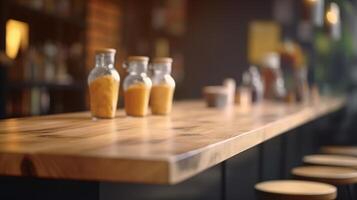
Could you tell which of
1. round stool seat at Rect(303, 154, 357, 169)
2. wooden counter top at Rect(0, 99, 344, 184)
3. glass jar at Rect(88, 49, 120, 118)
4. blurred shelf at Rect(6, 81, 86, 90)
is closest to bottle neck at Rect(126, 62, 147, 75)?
glass jar at Rect(88, 49, 120, 118)

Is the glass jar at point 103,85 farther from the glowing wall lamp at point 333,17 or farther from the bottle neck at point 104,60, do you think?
the glowing wall lamp at point 333,17

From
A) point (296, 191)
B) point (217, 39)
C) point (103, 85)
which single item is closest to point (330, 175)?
point (296, 191)

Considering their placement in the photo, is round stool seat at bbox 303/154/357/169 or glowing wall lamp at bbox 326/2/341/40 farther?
glowing wall lamp at bbox 326/2/341/40

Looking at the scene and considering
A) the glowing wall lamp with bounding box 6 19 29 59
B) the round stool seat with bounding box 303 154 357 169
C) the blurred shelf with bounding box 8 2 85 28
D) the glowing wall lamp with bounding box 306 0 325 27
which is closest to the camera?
the round stool seat with bounding box 303 154 357 169

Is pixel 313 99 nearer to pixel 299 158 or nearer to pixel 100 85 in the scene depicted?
pixel 299 158

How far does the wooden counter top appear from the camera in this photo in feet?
4.50

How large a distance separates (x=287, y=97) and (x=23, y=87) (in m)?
2.07

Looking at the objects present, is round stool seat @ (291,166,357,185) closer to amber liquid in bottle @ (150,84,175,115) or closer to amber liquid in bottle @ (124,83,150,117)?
amber liquid in bottle @ (150,84,175,115)

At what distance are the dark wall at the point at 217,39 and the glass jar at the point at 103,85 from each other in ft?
15.2

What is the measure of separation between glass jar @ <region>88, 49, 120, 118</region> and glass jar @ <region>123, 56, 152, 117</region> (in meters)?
0.15

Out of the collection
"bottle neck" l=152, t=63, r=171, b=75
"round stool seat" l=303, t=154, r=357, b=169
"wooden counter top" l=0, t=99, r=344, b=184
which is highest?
"bottle neck" l=152, t=63, r=171, b=75

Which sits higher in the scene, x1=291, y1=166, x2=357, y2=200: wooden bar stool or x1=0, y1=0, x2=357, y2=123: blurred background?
x1=0, y1=0, x2=357, y2=123: blurred background

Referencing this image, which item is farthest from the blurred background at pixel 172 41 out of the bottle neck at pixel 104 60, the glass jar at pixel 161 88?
the bottle neck at pixel 104 60

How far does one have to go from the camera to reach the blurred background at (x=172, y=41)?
4.97m
